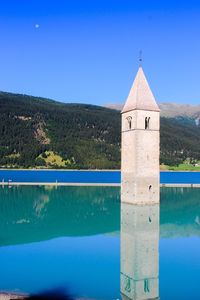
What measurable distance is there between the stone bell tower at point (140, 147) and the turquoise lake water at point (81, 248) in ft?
5.90

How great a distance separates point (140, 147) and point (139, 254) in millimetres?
16355

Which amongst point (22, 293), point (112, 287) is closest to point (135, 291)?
point (112, 287)

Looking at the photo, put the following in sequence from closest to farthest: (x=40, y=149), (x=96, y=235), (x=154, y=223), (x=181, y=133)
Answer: (x=96, y=235), (x=154, y=223), (x=40, y=149), (x=181, y=133)

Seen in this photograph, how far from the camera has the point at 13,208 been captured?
1337 inches

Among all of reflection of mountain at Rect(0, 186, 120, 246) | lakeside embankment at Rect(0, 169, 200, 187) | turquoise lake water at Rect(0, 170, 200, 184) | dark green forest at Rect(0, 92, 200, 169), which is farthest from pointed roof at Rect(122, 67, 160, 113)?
dark green forest at Rect(0, 92, 200, 169)

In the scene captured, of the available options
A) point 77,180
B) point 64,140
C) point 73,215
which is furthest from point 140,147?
point 64,140

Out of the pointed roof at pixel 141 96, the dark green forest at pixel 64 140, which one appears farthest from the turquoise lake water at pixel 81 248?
the dark green forest at pixel 64 140

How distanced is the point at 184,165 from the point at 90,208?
9838cm

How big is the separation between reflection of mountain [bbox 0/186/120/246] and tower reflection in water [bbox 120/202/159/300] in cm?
126

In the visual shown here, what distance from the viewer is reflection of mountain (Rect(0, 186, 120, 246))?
77.9 ft

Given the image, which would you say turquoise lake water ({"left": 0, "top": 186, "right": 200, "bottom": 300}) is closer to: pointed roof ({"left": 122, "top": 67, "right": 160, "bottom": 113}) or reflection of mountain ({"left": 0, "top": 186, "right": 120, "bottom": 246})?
reflection of mountain ({"left": 0, "top": 186, "right": 120, "bottom": 246})

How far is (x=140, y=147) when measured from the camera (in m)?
34.2

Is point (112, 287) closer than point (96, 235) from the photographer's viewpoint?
Yes

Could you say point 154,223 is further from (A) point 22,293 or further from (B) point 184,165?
(B) point 184,165
